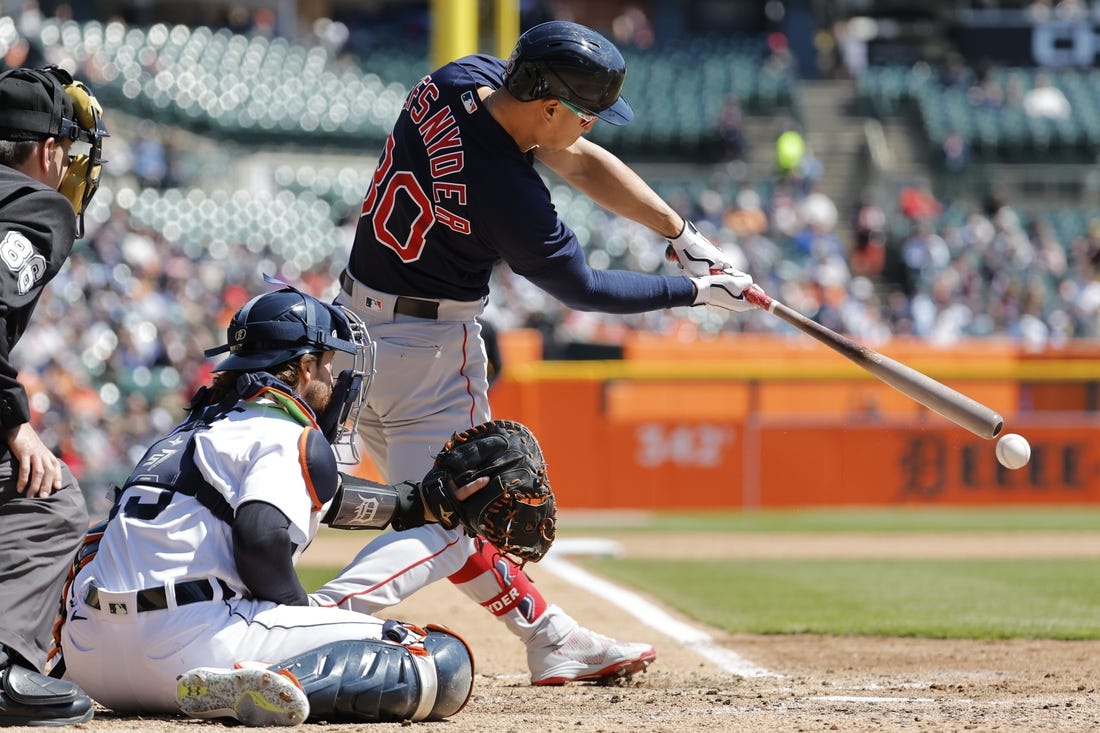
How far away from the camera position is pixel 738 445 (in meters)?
13.7

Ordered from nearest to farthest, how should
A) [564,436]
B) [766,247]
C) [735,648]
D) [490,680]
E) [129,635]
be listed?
[129,635] < [490,680] < [735,648] < [564,436] < [766,247]

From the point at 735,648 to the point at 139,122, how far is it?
15272 mm

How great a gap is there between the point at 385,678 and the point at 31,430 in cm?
100

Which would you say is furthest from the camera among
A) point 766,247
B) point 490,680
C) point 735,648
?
point 766,247

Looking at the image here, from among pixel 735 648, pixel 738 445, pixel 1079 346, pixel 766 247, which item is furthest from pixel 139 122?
pixel 735 648

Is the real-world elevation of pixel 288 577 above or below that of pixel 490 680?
above

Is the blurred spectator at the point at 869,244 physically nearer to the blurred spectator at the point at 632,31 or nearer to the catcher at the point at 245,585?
the blurred spectator at the point at 632,31

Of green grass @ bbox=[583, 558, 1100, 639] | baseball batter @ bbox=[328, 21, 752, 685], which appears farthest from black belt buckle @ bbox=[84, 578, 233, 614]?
green grass @ bbox=[583, 558, 1100, 639]

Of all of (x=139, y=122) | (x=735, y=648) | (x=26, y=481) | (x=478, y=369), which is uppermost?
(x=139, y=122)

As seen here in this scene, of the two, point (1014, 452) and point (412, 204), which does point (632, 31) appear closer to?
point (1014, 452)

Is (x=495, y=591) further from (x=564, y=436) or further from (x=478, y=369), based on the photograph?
(x=564, y=436)

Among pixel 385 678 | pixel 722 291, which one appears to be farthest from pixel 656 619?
pixel 385 678

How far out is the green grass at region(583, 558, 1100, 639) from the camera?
597cm

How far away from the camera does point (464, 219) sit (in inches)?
164
